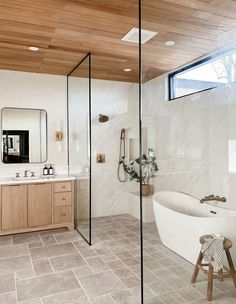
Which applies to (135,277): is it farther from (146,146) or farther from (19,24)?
(19,24)

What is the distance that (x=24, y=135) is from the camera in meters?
4.33

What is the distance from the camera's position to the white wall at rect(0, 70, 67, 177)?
4.21 metres

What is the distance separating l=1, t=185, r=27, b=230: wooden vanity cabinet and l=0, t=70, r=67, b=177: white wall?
58 centimetres

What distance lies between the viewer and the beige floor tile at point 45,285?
7.60 ft

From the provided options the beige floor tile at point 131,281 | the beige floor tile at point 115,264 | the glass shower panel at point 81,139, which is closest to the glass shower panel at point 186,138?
the beige floor tile at point 131,281

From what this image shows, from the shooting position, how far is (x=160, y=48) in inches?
127

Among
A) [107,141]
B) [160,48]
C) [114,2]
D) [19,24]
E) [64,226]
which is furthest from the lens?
[107,141]

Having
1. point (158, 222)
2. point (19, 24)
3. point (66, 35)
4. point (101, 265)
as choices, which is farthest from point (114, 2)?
point (101, 265)

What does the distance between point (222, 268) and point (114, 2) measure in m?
2.59

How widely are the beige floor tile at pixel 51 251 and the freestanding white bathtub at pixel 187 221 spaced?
4.06ft

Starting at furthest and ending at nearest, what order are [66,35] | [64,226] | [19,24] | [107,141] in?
[107,141] < [64,226] < [66,35] < [19,24]

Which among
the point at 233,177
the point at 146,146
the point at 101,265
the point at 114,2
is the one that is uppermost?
the point at 114,2

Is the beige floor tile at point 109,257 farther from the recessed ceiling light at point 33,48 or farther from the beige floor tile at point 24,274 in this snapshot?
the recessed ceiling light at point 33,48

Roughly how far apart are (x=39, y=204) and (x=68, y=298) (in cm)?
191
